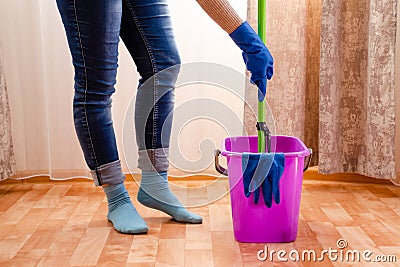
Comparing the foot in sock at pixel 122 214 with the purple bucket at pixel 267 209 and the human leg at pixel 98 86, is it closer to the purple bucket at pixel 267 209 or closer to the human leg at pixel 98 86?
the human leg at pixel 98 86

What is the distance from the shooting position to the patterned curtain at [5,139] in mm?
2316

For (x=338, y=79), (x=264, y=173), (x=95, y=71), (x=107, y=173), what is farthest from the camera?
(x=338, y=79)

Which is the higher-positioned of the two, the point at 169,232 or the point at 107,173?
the point at 107,173

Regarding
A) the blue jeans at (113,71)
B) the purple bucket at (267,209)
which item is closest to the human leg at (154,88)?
the blue jeans at (113,71)

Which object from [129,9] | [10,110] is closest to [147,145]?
[129,9]

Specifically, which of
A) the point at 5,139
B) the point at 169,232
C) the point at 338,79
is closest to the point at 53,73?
the point at 5,139

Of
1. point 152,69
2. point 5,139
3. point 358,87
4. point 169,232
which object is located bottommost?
point 169,232

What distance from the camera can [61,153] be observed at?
96.7 inches

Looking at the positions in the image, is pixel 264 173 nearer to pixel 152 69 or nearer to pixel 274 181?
pixel 274 181

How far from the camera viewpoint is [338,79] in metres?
2.31

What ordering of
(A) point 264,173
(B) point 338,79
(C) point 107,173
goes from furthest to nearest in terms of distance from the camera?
1. (B) point 338,79
2. (C) point 107,173
3. (A) point 264,173

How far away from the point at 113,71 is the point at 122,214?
39 centimetres

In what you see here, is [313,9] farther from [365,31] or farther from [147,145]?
[147,145]

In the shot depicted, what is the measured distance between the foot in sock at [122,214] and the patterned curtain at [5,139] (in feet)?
1.97
